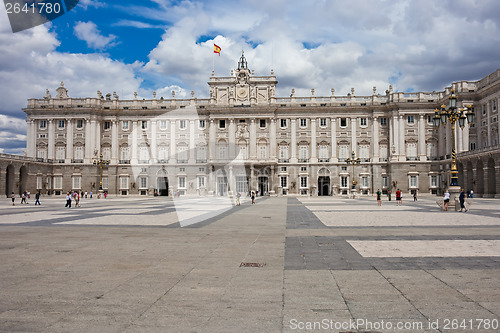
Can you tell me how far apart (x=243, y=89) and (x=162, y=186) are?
2351 cm

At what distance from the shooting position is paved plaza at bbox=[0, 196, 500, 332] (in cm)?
525

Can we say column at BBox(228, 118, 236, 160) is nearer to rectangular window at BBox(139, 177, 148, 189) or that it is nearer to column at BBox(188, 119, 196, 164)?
column at BBox(188, 119, 196, 164)

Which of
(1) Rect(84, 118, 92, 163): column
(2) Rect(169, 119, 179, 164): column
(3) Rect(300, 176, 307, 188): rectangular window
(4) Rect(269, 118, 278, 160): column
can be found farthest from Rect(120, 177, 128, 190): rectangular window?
(3) Rect(300, 176, 307, 188): rectangular window

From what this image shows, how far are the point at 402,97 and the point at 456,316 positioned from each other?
66315mm

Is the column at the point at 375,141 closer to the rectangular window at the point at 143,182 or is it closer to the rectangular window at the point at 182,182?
the rectangular window at the point at 182,182

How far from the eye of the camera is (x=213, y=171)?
69.4 m

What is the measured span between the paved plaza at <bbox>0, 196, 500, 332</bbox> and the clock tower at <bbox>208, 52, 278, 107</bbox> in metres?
57.2

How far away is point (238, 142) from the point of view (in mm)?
69000

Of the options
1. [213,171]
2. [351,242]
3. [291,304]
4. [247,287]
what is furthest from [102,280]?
[213,171]

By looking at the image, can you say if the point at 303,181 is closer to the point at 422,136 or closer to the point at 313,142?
the point at 313,142

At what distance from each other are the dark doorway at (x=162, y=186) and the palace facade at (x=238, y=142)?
20 centimetres

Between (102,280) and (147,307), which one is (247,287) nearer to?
(147,307)

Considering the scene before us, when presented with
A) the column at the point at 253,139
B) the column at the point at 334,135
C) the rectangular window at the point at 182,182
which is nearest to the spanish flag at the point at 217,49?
the column at the point at 253,139

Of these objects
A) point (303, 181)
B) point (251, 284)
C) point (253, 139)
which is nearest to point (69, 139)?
point (253, 139)
